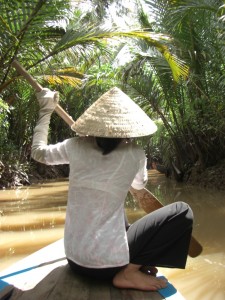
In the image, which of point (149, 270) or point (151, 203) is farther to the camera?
point (151, 203)

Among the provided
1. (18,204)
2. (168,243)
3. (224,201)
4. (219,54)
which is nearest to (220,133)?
(219,54)

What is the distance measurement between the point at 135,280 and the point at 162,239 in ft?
0.79

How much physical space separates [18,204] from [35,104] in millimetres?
4646

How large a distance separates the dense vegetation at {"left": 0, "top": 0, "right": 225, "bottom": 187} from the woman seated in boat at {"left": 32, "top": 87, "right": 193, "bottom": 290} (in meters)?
2.58

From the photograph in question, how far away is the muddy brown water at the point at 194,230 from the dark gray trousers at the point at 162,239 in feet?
3.38

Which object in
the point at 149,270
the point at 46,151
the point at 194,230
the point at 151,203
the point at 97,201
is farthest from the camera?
the point at 194,230

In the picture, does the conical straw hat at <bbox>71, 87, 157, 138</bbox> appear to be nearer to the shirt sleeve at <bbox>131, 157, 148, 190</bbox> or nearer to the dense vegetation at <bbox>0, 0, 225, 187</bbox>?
the shirt sleeve at <bbox>131, 157, 148, 190</bbox>

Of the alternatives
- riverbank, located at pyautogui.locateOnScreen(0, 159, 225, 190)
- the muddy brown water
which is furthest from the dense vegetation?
the muddy brown water

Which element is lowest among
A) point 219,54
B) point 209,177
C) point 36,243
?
point 209,177

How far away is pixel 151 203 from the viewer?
2.82m

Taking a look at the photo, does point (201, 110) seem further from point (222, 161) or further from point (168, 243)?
point (168, 243)

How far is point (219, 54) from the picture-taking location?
28.1ft

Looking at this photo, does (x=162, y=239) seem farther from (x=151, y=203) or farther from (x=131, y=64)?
(x=131, y=64)

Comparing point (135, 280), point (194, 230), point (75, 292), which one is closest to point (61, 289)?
point (75, 292)
